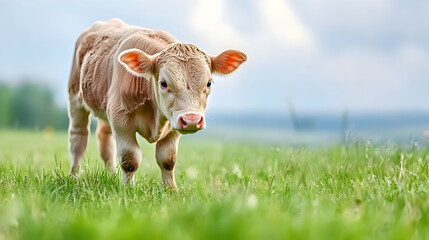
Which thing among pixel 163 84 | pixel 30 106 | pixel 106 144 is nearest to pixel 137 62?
pixel 163 84

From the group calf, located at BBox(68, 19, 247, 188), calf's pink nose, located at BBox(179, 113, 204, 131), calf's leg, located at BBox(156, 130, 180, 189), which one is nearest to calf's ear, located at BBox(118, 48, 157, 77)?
calf, located at BBox(68, 19, 247, 188)

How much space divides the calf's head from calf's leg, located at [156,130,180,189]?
724mm

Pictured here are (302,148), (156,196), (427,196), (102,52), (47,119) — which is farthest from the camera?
(47,119)

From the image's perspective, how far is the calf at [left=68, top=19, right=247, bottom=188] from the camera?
5093 mm

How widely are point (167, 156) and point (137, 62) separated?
3.76 feet

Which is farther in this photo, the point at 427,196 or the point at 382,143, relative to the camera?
the point at 382,143

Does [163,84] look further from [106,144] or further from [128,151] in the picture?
[106,144]

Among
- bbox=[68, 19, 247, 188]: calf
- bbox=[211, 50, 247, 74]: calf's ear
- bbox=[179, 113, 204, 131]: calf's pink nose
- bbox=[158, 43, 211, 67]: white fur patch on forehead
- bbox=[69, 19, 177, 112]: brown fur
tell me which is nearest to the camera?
bbox=[179, 113, 204, 131]: calf's pink nose

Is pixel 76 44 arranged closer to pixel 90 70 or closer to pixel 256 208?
pixel 90 70

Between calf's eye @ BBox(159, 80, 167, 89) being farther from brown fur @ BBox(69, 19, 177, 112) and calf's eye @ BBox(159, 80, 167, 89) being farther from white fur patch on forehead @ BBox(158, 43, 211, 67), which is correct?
brown fur @ BBox(69, 19, 177, 112)

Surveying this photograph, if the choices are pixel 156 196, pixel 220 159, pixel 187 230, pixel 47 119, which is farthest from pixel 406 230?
pixel 47 119

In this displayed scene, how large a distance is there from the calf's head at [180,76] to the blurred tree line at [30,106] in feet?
115

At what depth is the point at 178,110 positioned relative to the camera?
5000 millimetres

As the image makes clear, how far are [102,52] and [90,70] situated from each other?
252mm
